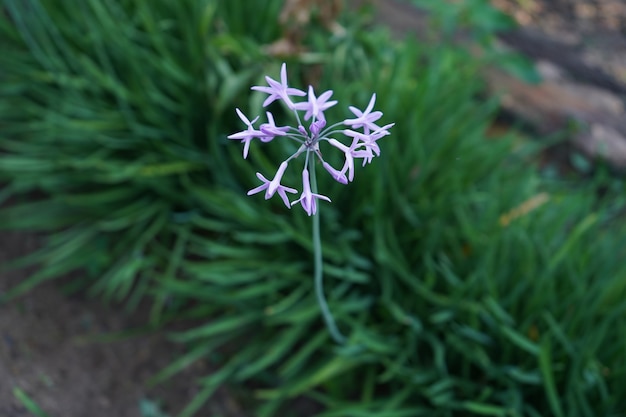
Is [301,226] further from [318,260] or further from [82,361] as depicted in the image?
[82,361]

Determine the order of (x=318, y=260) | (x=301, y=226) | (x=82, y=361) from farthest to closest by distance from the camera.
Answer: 1. (x=82, y=361)
2. (x=301, y=226)
3. (x=318, y=260)

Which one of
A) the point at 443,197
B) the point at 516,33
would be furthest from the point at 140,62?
the point at 516,33

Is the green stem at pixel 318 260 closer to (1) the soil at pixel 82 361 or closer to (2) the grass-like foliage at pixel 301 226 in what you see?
(2) the grass-like foliage at pixel 301 226

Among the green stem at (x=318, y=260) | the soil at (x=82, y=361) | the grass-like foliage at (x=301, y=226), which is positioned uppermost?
the green stem at (x=318, y=260)

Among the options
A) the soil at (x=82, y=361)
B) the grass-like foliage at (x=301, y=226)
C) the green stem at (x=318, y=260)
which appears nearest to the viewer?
the green stem at (x=318, y=260)

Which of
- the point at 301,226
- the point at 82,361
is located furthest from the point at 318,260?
the point at 82,361

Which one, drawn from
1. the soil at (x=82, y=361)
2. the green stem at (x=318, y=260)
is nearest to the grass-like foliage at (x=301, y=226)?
the soil at (x=82, y=361)

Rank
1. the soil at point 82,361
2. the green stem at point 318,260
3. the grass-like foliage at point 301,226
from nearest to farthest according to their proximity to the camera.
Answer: the green stem at point 318,260 < the grass-like foliage at point 301,226 < the soil at point 82,361

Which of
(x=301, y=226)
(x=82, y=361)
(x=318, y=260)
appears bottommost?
(x=82, y=361)

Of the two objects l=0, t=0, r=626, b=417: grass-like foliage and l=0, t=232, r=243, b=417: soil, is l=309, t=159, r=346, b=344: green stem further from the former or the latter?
l=0, t=232, r=243, b=417: soil

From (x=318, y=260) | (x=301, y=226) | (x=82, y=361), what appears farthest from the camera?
(x=82, y=361)
